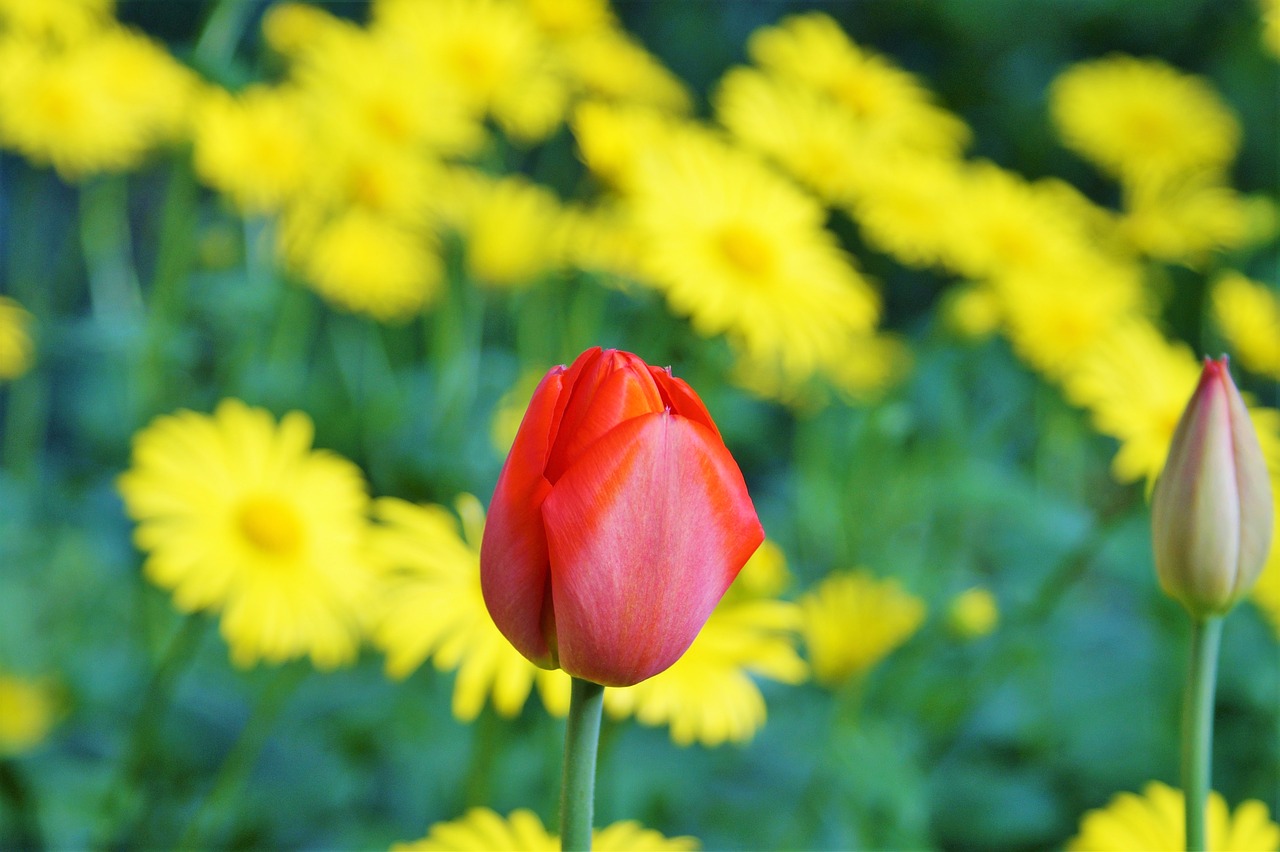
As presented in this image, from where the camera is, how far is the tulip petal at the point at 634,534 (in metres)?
0.19

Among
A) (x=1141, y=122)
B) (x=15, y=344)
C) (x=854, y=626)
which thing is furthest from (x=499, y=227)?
(x=1141, y=122)

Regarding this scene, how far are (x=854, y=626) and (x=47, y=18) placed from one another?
2.89 feet

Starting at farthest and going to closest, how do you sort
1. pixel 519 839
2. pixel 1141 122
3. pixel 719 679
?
pixel 1141 122 < pixel 719 679 < pixel 519 839

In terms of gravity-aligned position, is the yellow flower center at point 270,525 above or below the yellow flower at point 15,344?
below

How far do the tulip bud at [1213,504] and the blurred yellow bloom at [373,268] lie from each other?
86 centimetres

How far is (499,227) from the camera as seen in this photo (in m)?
1.07

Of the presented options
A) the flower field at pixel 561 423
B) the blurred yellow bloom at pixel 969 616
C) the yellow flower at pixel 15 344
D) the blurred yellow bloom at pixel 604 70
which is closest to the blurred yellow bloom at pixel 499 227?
the flower field at pixel 561 423

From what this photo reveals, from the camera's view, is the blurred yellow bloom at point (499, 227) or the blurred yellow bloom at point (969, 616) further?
the blurred yellow bloom at point (499, 227)

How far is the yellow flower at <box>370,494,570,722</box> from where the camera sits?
503 millimetres

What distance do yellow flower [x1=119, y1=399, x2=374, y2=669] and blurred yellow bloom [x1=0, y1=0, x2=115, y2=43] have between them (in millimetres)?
528

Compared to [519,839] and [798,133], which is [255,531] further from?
[798,133]

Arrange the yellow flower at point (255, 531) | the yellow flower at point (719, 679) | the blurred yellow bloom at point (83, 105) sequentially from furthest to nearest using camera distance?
the blurred yellow bloom at point (83, 105) < the yellow flower at point (255, 531) < the yellow flower at point (719, 679)

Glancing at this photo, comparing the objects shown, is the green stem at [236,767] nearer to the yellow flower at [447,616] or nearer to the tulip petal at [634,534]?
the yellow flower at [447,616]

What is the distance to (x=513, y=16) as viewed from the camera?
111 centimetres
